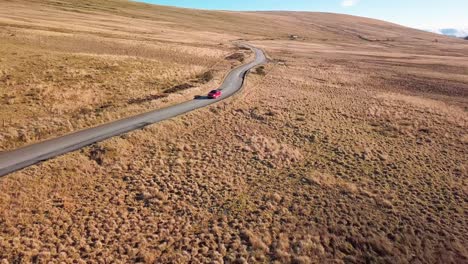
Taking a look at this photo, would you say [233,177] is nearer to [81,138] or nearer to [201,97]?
[81,138]

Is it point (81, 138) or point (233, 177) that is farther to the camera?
point (81, 138)

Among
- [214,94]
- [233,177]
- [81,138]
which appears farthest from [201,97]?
[233,177]

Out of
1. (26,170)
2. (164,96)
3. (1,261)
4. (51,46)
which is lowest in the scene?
(1,261)

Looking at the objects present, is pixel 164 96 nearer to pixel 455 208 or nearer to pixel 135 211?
pixel 135 211

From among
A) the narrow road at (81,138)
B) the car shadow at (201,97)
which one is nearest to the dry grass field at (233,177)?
the narrow road at (81,138)

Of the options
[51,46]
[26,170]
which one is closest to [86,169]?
[26,170]

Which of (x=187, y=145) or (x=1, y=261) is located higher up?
(x=187, y=145)

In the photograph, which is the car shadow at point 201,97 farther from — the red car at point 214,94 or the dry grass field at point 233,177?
the dry grass field at point 233,177

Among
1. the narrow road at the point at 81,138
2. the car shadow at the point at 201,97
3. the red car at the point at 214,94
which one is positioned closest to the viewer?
the narrow road at the point at 81,138

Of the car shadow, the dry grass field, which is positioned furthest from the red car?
the dry grass field
